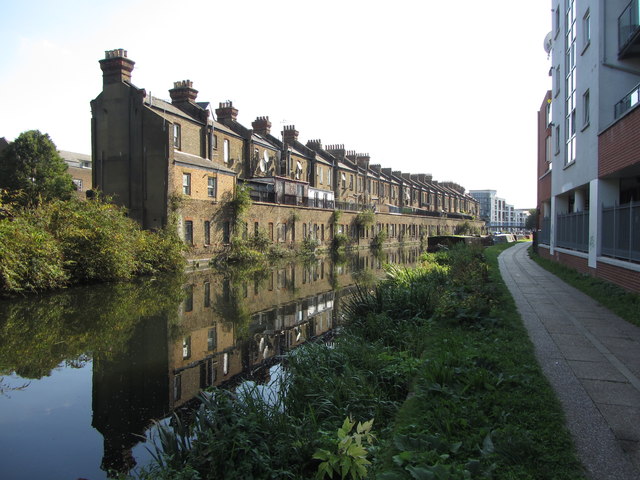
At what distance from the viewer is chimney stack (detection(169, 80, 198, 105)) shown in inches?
1328

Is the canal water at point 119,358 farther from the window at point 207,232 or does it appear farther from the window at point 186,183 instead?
the window at point 186,183

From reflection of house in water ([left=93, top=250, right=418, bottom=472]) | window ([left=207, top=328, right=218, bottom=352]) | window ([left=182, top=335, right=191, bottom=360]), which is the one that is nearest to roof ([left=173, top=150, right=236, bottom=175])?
reflection of house in water ([left=93, top=250, right=418, bottom=472])

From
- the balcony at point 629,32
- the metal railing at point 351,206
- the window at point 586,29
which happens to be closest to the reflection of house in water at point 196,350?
the balcony at point 629,32

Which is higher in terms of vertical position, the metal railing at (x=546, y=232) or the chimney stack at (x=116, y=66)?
the chimney stack at (x=116, y=66)

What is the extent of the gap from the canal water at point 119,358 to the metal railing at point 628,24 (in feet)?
34.0

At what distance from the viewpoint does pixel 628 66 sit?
43.0ft

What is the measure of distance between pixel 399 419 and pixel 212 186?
27118 mm

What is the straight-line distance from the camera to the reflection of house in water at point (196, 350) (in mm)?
6281

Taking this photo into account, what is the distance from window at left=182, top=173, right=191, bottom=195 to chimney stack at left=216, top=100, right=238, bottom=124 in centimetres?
1171

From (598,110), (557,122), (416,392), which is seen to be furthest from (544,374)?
(557,122)

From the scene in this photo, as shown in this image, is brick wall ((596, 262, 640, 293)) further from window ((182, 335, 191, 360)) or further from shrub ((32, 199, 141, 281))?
shrub ((32, 199, 141, 281))

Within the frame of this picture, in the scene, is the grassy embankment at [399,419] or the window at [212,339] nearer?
the grassy embankment at [399,419]

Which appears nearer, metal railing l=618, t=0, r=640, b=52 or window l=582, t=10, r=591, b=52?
metal railing l=618, t=0, r=640, b=52

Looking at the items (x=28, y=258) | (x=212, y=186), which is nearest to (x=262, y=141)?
(x=212, y=186)
